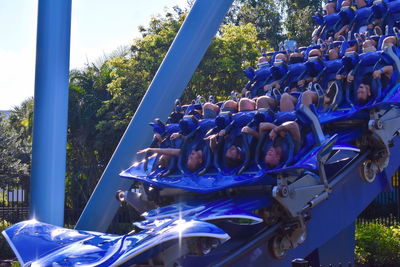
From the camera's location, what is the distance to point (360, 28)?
33.9 ft

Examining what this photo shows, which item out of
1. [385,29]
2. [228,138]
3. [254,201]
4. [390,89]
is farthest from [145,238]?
[385,29]

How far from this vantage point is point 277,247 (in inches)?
274

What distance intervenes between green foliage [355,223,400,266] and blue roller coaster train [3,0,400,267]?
1.83 meters

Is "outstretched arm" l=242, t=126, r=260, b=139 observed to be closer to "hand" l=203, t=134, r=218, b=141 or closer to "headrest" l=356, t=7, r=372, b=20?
"hand" l=203, t=134, r=218, b=141

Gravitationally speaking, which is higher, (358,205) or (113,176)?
(113,176)

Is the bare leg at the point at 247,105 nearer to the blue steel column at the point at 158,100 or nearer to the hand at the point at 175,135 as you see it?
the hand at the point at 175,135

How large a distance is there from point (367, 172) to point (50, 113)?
13.1 ft

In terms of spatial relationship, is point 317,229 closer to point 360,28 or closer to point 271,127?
point 271,127

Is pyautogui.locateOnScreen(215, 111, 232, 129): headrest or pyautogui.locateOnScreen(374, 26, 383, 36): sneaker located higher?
pyautogui.locateOnScreen(374, 26, 383, 36): sneaker

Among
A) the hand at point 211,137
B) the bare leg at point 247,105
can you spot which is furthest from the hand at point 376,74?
the hand at point 211,137

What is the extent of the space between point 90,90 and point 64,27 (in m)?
10.2

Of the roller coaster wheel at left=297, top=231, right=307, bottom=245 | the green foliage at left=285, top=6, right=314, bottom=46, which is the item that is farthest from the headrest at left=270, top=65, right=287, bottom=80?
the green foliage at left=285, top=6, right=314, bottom=46

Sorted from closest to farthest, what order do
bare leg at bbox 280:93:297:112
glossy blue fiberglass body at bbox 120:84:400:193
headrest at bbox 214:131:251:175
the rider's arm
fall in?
glossy blue fiberglass body at bbox 120:84:400:193, the rider's arm, headrest at bbox 214:131:251:175, bare leg at bbox 280:93:297:112

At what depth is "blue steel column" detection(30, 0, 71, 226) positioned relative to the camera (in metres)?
8.84
